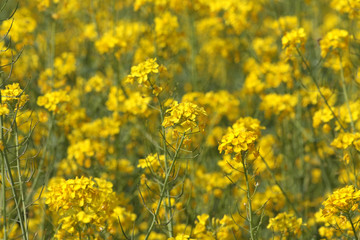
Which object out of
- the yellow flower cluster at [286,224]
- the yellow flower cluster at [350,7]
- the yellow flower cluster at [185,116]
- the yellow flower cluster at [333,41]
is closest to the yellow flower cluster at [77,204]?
the yellow flower cluster at [185,116]

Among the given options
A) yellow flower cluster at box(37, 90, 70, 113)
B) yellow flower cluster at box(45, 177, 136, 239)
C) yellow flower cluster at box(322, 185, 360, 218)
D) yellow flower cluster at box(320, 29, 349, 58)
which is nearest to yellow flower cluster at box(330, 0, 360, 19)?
yellow flower cluster at box(320, 29, 349, 58)

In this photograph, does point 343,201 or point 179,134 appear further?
point 179,134

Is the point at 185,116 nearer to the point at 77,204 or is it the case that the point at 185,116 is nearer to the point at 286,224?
the point at 77,204

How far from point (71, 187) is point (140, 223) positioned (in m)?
1.85

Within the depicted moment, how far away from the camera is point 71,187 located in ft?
9.02

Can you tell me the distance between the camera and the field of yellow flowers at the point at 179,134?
10.2 ft

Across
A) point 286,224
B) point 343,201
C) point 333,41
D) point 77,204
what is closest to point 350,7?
point 333,41

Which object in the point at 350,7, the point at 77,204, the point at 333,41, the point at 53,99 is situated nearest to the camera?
the point at 77,204

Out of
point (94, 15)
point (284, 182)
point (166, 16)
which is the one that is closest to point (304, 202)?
point (284, 182)

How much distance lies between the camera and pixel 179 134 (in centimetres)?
282

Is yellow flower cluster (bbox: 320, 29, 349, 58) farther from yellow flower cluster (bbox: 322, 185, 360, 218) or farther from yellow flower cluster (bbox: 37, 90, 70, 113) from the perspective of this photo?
yellow flower cluster (bbox: 37, 90, 70, 113)

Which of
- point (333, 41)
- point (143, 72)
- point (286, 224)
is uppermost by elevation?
point (333, 41)

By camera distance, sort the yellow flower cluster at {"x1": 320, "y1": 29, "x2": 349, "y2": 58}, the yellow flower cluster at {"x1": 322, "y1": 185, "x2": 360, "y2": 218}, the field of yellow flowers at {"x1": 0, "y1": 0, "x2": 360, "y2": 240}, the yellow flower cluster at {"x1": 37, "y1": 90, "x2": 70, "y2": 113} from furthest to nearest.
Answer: the yellow flower cluster at {"x1": 37, "y1": 90, "x2": 70, "y2": 113} < the yellow flower cluster at {"x1": 320, "y1": 29, "x2": 349, "y2": 58} < the field of yellow flowers at {"x1": 0, "y1": 0, "x2": 360, "y2": 240} < the yellow flower cluster at {"x1": 322, "y1": 185, "x2": 360, "y2": 218}

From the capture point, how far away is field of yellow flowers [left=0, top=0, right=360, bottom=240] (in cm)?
312
